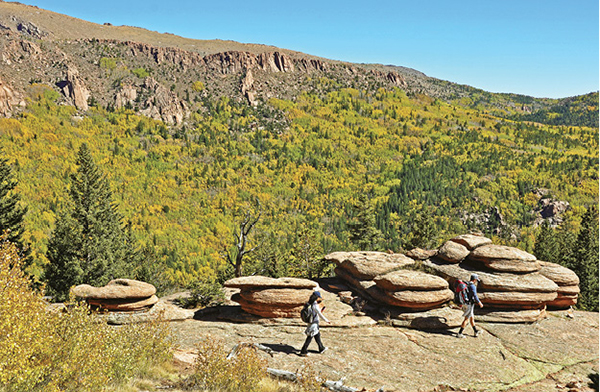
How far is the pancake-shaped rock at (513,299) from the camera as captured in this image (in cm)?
2252

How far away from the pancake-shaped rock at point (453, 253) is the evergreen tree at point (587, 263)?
49672mm

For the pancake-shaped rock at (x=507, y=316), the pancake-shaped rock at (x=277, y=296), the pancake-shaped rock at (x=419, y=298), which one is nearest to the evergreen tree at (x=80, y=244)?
the pancake-shaped rock at (x=277, y=296)

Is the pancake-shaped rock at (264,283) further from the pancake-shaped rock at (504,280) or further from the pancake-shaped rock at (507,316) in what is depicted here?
the pancake-shaped rock at (507,316)

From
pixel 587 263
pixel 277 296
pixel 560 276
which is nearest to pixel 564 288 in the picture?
pixel 560 276

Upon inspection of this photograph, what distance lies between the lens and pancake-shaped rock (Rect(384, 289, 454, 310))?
21.1m

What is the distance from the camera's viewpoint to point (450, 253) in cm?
2584

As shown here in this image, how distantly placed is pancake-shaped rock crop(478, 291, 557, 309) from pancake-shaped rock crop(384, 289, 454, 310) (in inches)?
117

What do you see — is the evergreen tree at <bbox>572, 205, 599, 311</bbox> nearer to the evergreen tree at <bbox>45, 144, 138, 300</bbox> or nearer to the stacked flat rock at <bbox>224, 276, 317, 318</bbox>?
the stacked flat rock at <bbox>224, 276, 317, 318</bbox>

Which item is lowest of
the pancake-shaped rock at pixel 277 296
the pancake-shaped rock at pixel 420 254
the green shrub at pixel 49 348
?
the pancake-shaped rock at pixel 277 296

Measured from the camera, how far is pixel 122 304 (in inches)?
821

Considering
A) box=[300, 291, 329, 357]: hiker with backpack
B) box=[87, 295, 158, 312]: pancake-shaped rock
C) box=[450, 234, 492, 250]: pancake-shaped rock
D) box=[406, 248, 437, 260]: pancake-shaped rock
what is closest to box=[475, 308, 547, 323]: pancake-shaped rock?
box=[450, 234, 492, 250]: pancake-shaped rock

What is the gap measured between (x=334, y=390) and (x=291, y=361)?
2.98 meters

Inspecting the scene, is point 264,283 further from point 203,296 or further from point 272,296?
point 203,296

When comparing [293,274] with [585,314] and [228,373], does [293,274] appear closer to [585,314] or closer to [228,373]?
[585,314]
